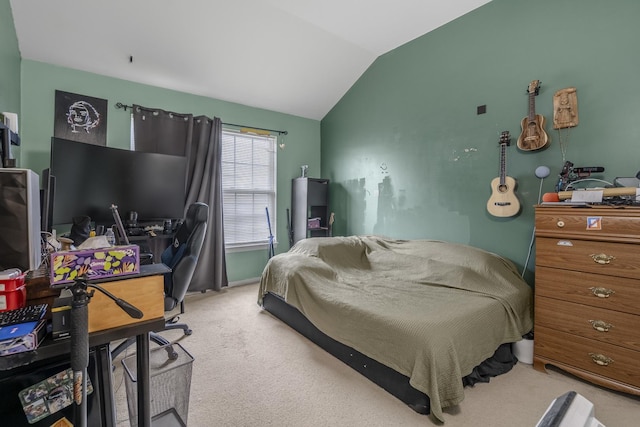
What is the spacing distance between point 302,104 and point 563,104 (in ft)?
10.2

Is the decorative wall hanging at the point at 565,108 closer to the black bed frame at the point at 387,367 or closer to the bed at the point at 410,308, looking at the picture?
the bed at the point at 410,308

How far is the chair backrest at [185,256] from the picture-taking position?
2268mm

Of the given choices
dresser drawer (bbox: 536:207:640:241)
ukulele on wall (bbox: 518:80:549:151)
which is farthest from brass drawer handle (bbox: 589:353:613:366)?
ukulele on wall (bbox: 518:80:549:151)

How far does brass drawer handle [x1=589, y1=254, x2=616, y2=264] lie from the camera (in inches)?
71.6

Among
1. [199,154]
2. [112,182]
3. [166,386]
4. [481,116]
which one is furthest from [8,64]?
[481,116]

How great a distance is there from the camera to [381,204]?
12.8ft

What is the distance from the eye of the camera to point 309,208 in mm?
4406

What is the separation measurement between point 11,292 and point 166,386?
2.93 feet

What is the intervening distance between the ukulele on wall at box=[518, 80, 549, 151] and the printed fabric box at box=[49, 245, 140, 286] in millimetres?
2976

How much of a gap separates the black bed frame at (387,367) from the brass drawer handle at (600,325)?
0.56 meters

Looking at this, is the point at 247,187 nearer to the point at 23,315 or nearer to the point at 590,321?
the point at 23,315

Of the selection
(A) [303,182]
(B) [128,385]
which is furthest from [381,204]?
(B) [128,385]

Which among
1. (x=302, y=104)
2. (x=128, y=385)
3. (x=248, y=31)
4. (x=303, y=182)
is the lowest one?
(x=128, y=385)

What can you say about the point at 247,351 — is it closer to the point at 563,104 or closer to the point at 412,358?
the point at 412,358
